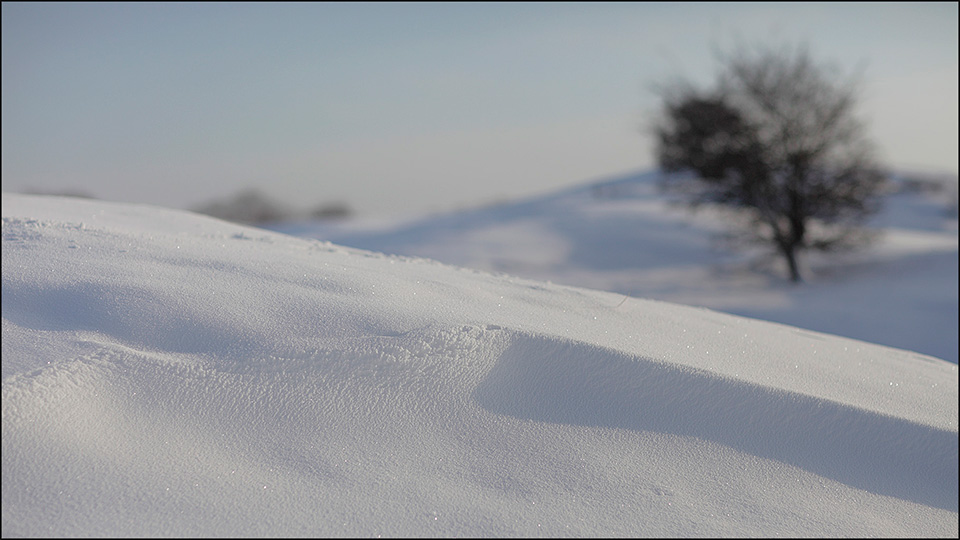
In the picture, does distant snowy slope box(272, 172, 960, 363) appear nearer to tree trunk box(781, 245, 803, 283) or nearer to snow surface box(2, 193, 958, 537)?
tree trunk box(781, 245, 803, 283)

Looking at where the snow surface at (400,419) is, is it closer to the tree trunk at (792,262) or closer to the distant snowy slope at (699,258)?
the distant snowy slope at (699,258)

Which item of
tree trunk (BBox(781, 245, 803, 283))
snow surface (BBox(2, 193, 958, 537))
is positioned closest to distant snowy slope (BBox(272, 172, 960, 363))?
tree trunk (BBox(781, 245, 803, 283))

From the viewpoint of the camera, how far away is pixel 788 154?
486 inches

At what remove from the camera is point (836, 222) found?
12508 mm

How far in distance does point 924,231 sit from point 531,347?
61.6ft

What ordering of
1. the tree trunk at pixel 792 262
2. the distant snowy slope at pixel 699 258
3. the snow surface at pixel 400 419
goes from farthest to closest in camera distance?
the tree trunk at pixel 792 262 → the distant snowy slope at pixel 699 258 → the snow surface at pixel 400 419

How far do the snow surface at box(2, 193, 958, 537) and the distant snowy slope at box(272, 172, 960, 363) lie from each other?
15.9ft

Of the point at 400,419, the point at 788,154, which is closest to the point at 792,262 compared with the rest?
the point at 788,154

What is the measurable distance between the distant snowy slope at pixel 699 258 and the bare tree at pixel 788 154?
0.86 m

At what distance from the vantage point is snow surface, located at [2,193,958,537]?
1.78 meters

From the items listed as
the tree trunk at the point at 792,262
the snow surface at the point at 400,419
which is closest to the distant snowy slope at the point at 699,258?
the tree trunk at the point at 792,262

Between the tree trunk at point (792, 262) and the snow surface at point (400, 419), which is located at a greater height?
the tree trunk at point (792, 262)

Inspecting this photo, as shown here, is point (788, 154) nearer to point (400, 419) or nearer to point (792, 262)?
point (792, 262)

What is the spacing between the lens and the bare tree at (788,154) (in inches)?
482
